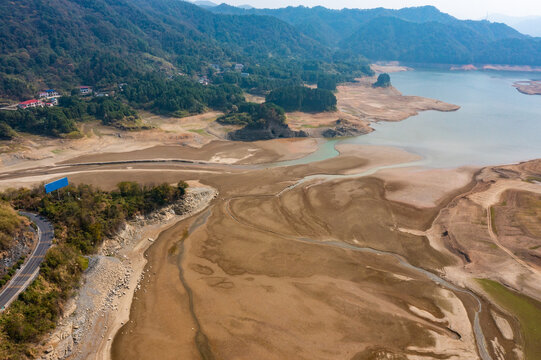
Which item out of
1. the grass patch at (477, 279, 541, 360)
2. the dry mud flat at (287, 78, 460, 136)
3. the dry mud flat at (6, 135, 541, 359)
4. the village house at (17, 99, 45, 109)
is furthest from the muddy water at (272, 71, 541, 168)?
the village house at (17, 99, 45, 109)

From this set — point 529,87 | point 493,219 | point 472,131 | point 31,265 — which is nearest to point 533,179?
point 493,219

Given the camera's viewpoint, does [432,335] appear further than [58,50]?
No

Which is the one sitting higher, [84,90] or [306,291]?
[84,90]

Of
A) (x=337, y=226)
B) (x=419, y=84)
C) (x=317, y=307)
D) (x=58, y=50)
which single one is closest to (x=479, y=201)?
(x=337, y=226)

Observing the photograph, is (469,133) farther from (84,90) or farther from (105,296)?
(84,90)

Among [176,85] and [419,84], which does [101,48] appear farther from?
[419,84]

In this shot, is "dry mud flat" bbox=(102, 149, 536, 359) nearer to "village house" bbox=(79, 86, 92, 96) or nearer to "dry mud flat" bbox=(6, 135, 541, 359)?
"dry mud flat" bbox=(6, 135, 541, 359)

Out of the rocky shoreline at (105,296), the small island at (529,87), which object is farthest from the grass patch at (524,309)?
the small island at (529,87)
